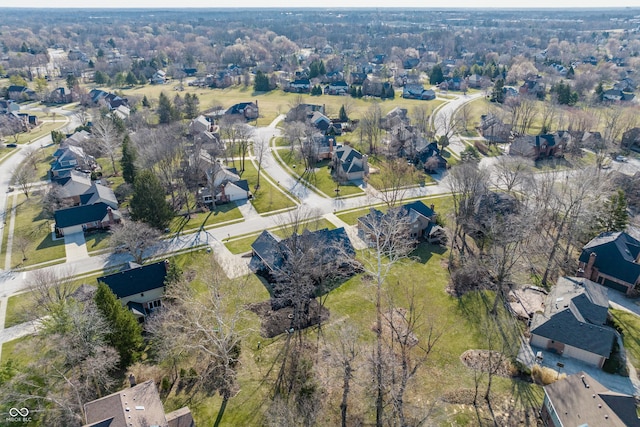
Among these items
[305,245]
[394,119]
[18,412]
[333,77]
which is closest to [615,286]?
[305,245]

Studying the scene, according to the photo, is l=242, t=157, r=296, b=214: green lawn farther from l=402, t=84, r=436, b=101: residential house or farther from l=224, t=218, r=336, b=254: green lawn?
l=402, t=84, r=436, b=101: residential house

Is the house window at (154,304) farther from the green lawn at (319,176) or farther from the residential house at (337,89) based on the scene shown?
the residential house at (337,89)

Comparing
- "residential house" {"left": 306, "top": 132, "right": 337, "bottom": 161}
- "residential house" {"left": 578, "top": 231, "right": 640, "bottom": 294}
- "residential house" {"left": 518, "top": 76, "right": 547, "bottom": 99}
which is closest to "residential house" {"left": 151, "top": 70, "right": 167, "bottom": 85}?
"residential house" {"left": 306, "top": 132, "right": 337, "bottom": 161}

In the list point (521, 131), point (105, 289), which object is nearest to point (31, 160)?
point (105, 289)

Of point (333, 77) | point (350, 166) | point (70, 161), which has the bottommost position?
point (70, 161)

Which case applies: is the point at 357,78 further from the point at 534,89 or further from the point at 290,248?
the point at 290,248

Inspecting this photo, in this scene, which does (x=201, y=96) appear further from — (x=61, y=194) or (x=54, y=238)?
(x=54, y=238)

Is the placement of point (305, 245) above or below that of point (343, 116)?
above
